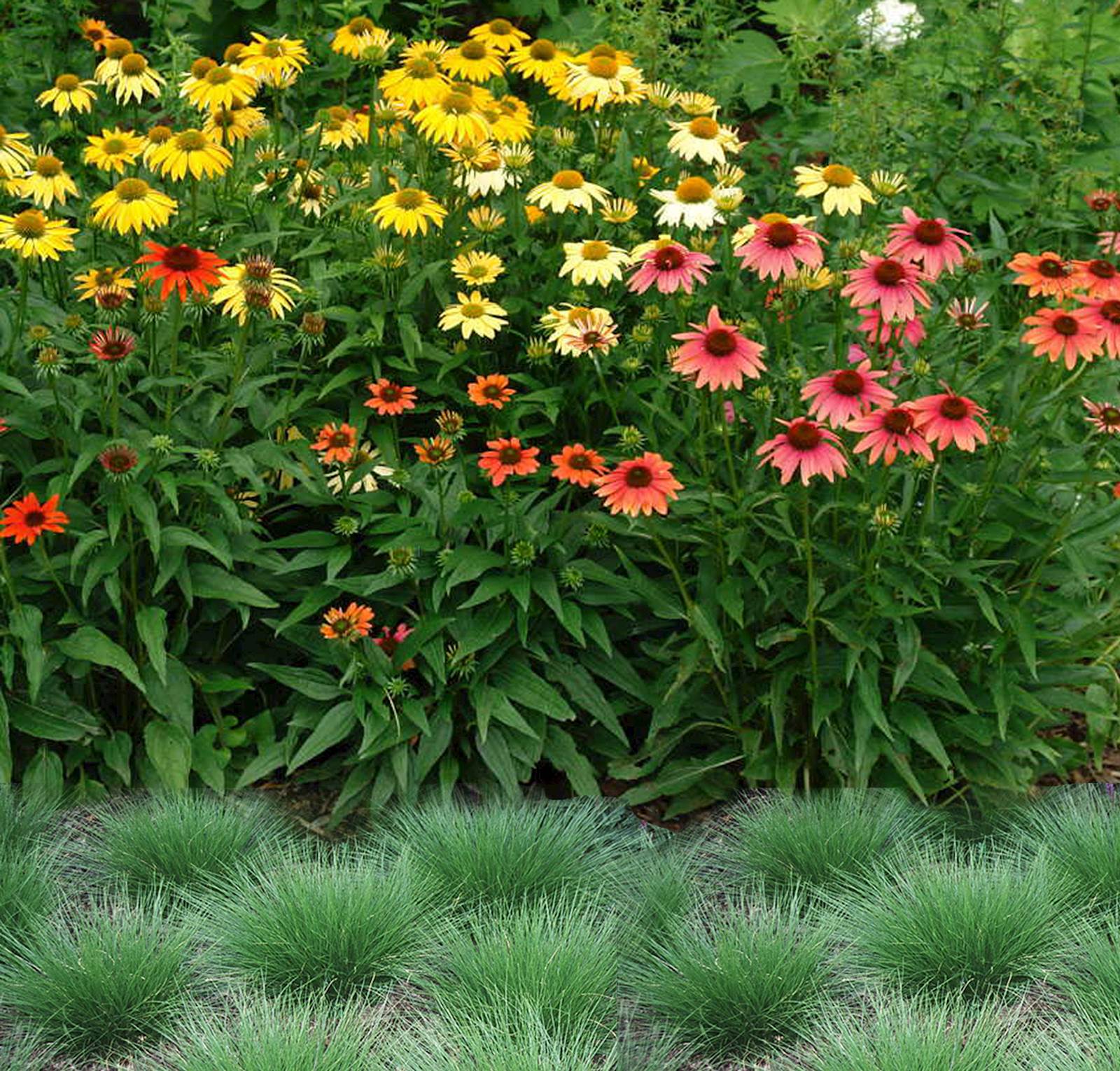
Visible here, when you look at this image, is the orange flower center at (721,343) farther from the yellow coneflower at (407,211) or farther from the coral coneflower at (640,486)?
the yellow coneflower at (407,211)

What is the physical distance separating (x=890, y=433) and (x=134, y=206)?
1763 millimetres

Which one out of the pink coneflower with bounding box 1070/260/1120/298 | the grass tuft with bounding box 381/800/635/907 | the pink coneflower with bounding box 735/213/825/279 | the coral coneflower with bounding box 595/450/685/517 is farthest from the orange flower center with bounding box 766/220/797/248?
the grass tuft with bounding box 381/800/635/907

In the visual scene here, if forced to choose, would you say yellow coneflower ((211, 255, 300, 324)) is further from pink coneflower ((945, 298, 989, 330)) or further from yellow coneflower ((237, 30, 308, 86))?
pink coneflower ((945, 298, 989, 330))

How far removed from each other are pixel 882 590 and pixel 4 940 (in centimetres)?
189

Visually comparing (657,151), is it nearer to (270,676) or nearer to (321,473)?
(321,473)

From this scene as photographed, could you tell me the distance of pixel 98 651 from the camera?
3.29m

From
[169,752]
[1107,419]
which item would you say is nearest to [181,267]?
[169,752]

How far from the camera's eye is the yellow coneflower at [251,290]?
128 inches

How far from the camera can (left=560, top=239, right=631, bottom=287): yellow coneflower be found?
3.41m

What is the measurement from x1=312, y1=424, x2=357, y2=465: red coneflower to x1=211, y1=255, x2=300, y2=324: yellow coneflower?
0.28 meters

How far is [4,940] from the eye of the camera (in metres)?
2.87

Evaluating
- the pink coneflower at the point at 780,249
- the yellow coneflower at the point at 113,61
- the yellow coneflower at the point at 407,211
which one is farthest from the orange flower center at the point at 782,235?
the yellow coneflower at the point at 113,61

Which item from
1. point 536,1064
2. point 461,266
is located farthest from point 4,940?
point 461,266

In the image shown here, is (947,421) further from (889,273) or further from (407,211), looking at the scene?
(407,211)
